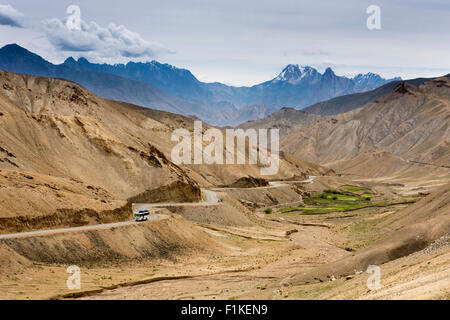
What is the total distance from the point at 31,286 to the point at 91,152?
43597mm

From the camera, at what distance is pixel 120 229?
48.0 meters

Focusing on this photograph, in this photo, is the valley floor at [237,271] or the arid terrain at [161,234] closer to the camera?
the valley floor at [237,271]

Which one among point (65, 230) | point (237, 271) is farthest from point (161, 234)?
point (237, 271)

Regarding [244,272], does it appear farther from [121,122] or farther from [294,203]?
[121,122]
